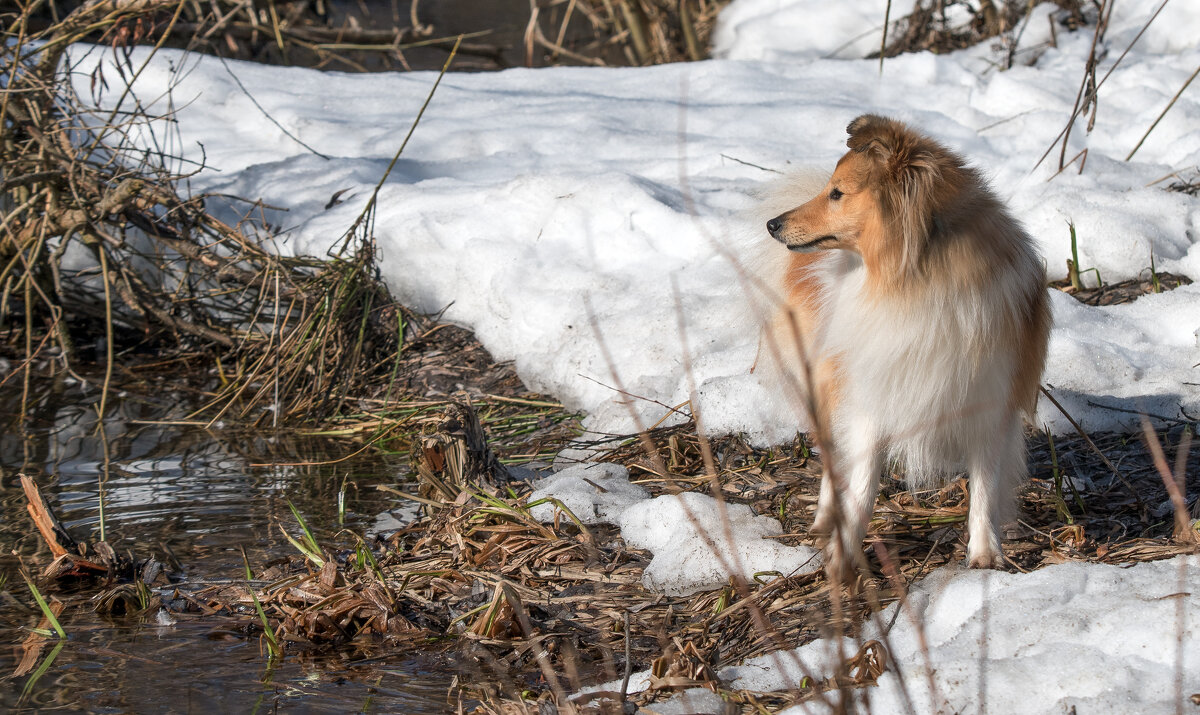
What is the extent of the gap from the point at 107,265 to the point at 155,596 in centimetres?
228

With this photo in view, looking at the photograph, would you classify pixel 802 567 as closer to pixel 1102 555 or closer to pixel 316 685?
pixel 1102 555

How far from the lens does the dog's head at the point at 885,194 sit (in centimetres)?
239

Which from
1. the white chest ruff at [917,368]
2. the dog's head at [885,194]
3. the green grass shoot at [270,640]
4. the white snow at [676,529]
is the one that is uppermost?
the dog's head at [885,194]

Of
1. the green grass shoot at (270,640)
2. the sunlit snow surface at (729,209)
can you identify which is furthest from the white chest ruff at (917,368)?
the green grass shoot at (270,640)

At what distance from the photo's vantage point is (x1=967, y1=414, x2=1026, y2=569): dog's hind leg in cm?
262

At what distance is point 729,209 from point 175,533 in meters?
3.12

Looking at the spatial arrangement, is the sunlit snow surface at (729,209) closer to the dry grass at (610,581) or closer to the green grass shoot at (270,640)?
the dry grass at (610,581)

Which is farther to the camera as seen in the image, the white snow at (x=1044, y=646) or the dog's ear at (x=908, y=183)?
the dog's ear at (x=908, y=183)

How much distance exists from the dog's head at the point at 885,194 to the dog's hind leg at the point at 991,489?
0.59 meters

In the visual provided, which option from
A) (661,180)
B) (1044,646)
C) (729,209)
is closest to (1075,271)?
(729,209)

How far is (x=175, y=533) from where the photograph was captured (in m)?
3.26

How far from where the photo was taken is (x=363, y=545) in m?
2.81

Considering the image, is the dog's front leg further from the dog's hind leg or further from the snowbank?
the snowbank

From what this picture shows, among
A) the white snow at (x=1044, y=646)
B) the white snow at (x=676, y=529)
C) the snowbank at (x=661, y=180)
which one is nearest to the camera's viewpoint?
the white snow at (x=1044, y=646)
